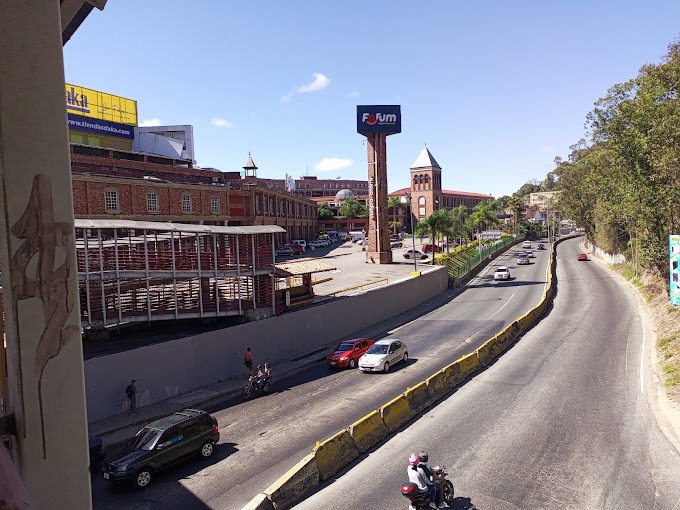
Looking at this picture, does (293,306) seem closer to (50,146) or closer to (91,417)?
(91,417)

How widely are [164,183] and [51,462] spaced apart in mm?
44976

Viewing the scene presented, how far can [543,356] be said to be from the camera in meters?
25.6

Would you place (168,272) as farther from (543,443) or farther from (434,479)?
(543,443)

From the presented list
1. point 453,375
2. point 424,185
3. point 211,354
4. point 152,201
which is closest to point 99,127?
point 152,201

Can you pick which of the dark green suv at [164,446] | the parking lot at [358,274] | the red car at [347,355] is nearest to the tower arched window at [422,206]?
the parking lot at [358,274]

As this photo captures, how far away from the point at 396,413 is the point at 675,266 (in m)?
16.3

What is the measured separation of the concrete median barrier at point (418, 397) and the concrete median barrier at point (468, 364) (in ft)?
11.6

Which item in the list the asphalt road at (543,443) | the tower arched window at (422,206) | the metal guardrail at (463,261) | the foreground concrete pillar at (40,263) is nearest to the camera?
the foreground concrete pillar at (40,263)

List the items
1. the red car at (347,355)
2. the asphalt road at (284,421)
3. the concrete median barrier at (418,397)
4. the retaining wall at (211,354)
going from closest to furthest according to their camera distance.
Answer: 1. the asphalt road at (284,421)
2. the concrete median barrier at (418,397)
3. the retaining wall at (211,354)
4. the red car at (347,355)

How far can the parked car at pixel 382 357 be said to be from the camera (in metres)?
24.0

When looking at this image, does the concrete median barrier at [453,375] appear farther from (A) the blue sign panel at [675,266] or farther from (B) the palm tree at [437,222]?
(B) the palm tree at [437,222]

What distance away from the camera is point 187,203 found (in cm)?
4988

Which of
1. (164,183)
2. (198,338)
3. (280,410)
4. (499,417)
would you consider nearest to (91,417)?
(198,338)

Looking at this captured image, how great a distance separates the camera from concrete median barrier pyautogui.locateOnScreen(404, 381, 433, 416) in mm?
17719
